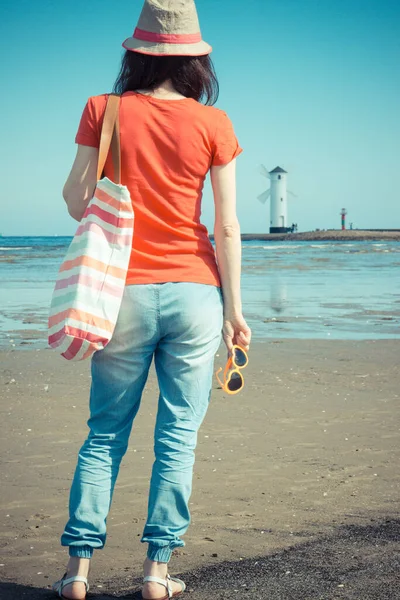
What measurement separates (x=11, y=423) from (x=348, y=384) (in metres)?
2.69

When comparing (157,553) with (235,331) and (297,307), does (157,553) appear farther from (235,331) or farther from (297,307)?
(297,307)

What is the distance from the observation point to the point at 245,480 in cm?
402

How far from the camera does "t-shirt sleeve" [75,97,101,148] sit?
2557 mm

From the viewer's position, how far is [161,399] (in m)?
2.70

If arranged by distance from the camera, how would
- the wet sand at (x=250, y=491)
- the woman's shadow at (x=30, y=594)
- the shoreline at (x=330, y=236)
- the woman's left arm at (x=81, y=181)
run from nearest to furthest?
the woman's left arm at (x=81, y=181) < the woman's shadow at (x=30, y=594) < the wet sand at (x=250, y=491) < the shoreline at (x=330, y=236)

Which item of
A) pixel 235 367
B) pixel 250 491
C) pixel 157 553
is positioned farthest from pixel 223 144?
pixel 250 491

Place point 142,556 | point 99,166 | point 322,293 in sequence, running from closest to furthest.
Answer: point 99,166 < point 142,556 < point 322,293

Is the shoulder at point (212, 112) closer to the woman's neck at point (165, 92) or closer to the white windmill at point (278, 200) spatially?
the woman's neck at point (165, 92)

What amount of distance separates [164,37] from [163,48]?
0.13 feet

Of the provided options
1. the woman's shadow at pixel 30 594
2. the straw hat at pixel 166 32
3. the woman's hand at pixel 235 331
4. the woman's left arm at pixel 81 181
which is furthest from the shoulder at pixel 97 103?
the woman's shadow at pixel 30 594

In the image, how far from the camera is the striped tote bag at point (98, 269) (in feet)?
8.13

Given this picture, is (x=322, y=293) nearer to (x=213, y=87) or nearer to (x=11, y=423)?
(x=11, y=423)

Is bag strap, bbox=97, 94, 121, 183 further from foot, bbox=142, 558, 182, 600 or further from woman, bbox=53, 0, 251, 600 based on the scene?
foot, bbox=142, 558, 182, 600

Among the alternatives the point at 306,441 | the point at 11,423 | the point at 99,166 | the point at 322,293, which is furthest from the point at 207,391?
the point at 322,293
